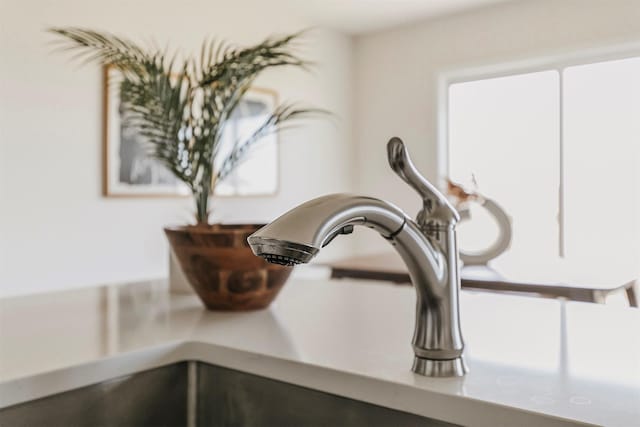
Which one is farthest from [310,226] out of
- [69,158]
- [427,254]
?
[69,158]

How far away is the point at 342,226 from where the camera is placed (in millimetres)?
548

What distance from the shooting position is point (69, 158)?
2936mm

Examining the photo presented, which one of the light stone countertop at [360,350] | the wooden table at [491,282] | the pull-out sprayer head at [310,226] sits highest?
the pull-out sprayer head at [310,226]

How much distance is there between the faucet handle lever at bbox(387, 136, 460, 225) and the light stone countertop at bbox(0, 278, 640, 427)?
6.9 inches

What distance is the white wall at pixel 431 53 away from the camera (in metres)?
3.67

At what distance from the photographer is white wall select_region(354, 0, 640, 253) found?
12.0 feet

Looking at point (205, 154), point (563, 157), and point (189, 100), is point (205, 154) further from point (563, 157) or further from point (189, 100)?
point (563, 157)

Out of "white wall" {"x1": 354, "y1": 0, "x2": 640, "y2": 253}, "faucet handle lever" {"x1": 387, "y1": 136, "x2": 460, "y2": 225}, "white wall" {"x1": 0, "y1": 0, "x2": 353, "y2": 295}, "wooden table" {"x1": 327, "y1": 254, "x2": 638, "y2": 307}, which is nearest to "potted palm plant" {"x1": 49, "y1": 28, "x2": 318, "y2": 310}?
"faucet handle lever" {"x1": 387, "y1": 136, "x2": 460, "y2": 225}

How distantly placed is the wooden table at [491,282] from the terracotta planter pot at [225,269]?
1259 mm

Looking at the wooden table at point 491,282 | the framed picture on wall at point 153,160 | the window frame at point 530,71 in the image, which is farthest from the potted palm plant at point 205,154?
the window frame at point 530,71

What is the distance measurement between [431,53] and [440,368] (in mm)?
4024

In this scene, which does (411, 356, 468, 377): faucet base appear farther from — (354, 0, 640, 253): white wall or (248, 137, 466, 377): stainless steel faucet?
(354, 0, 640, 253): white wall

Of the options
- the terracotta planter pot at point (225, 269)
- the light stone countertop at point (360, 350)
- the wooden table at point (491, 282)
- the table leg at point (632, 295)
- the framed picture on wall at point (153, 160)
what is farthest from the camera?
the framed picture on wall at point (153, 160)

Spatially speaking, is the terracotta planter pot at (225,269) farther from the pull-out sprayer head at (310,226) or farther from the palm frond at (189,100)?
the pull-out sprayer head at (310,226)
